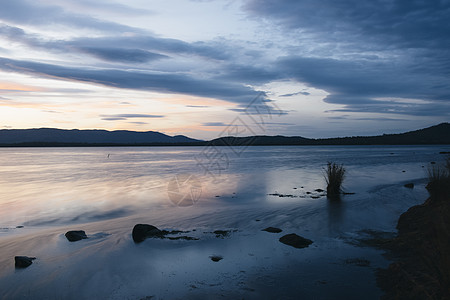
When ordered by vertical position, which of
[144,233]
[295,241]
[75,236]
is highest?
[295,241]

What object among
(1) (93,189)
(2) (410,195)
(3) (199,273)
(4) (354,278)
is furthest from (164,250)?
(1) (93,189)

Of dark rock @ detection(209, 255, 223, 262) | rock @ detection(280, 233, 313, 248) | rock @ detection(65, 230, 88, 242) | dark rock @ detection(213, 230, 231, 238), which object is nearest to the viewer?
dark rock @ detection(209, 255, 223, 262)

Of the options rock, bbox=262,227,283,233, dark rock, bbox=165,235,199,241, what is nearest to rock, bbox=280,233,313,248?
rock, bbox=262,227,283,233

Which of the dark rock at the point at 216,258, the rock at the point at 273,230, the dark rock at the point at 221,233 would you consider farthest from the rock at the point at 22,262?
→ the rock at the point at 273,230

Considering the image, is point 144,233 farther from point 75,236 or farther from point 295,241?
point 295,241

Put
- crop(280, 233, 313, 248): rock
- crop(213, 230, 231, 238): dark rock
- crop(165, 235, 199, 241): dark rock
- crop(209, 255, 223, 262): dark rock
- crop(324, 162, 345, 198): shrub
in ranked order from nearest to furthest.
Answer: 1. crop(209, 255, 223, 262): dark rock
2. crop(280, 233, 313, 248): rock
3. crop(165, 235, 199, 241): dark rock
4. crop(213, 230, 231, 238): dark rock
5. crop(324, 162, 345, 198): shrub

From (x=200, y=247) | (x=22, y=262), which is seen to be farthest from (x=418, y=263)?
(x=22, y=262)

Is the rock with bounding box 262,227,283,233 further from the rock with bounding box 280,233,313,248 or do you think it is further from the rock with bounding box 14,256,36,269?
the rock with bounding box 14,256,36,269

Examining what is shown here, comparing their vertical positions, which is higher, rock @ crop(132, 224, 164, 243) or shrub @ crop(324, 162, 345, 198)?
shrub @ crop(324, 162, 345, 198)

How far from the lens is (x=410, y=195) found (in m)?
15.8

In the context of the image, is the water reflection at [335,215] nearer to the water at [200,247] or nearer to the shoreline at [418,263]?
the water at [200,247]

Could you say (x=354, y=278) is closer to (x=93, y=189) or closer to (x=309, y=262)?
(x=309, y=262)

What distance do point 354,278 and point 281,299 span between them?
1.70 metres

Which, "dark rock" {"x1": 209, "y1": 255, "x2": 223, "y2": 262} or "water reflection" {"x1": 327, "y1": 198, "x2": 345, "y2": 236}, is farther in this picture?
"water reflection" {"x1": 327, "y1": 198, "x2": 345, "y2": 236}
